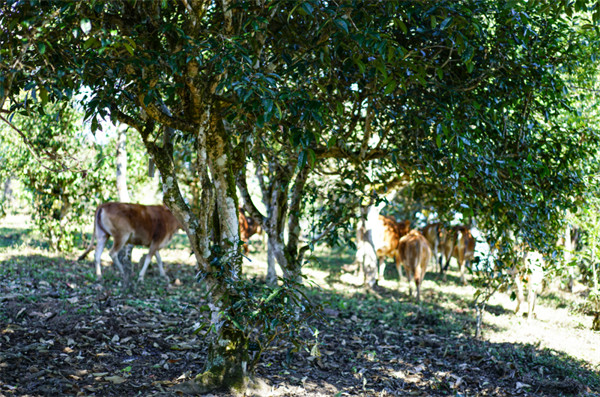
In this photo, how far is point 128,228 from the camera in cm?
1026

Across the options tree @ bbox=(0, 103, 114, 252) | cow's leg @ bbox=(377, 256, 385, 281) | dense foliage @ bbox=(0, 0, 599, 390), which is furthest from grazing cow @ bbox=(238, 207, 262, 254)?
dense foliage @ bbox=(0, 0, 599, 390)

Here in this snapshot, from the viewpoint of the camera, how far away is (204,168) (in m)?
4.44

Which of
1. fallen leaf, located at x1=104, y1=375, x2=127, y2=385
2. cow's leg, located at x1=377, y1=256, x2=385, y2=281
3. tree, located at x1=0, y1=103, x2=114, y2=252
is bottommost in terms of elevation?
fallen leaf, located at x1=104, y1=375, x2=127, y2=385

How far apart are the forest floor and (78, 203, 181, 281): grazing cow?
56cm

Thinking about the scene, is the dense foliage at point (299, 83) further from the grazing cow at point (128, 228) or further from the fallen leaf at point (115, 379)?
the grazing cow at point (128, 228)

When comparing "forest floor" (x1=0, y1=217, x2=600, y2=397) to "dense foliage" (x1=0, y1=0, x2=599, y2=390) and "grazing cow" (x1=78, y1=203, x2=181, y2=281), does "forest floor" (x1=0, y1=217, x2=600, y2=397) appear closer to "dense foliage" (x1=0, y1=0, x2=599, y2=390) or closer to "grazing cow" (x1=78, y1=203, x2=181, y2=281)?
"grazing cow" (x1=78, y1=203, x2=181, y2=281)

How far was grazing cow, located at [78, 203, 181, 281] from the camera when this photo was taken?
33.3 feet

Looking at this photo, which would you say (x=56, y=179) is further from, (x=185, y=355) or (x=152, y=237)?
(x=185, y=355)

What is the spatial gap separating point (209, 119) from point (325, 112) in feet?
3.73

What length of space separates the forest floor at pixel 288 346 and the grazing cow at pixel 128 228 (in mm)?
561

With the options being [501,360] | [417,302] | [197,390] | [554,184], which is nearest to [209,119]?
[197,390]

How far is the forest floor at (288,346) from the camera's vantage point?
486 centimetres

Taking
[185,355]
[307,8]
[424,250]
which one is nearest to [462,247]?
[424,250]

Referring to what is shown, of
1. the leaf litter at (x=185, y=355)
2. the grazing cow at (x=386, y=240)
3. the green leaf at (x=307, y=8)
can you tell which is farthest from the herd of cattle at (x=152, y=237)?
the green leaf at (x=307, y=8)
